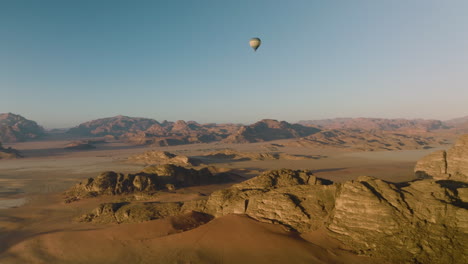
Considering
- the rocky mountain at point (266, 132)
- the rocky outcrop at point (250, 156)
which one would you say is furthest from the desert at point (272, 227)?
the rocky mountain at point (266, 132)

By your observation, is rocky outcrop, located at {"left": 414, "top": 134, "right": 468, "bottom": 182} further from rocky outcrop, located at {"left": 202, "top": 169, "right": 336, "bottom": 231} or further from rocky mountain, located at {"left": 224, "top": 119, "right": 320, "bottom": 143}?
rocky mountain, located at {"left": 224, "top": 119, "right": 320, "bottom": 143}

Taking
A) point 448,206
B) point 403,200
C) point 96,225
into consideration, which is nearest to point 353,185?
point 403,200

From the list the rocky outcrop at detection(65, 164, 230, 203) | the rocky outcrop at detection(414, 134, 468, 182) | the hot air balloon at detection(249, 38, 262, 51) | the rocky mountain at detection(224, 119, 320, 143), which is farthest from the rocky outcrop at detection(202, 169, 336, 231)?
the rocky mountain at detection(224, 119, 320, 143)

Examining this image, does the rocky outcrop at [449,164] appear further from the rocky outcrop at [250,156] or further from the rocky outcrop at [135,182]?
the rocky outcrop at [250,156]

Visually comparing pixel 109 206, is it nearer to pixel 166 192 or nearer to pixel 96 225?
pixel 96 225

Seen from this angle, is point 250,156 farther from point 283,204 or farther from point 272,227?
point 272,227
